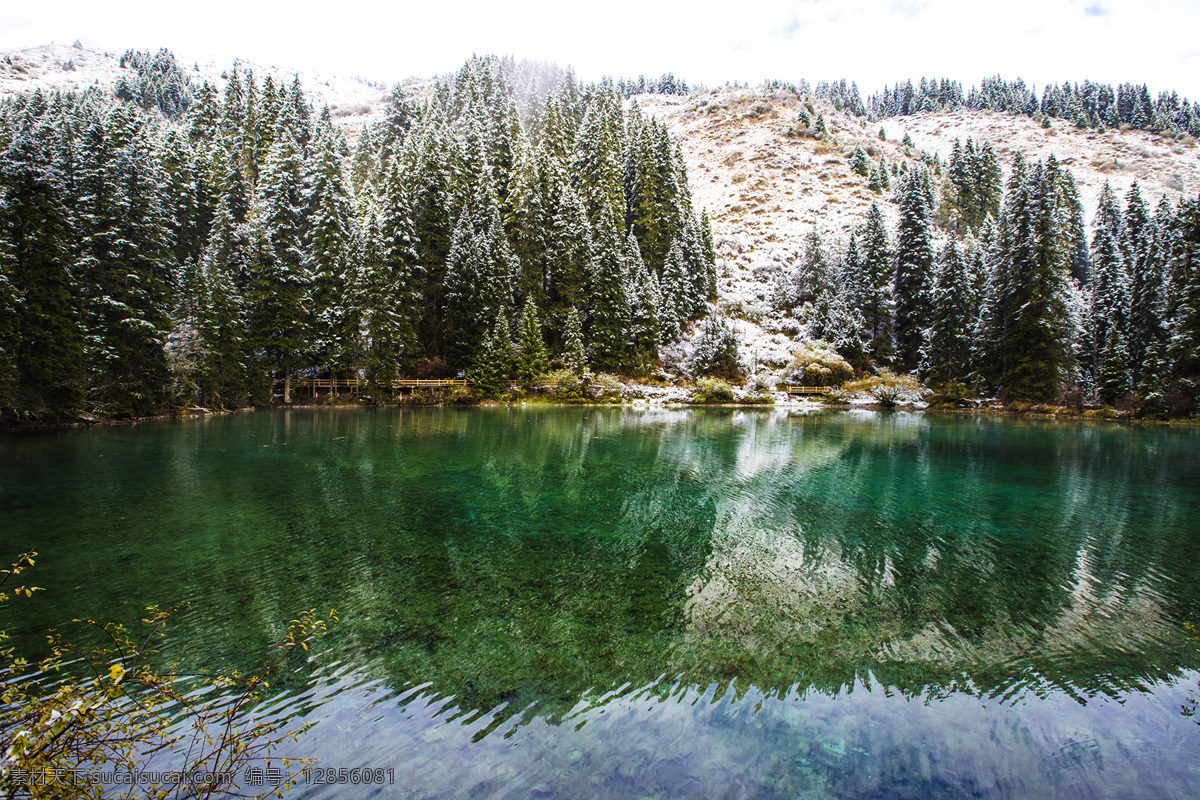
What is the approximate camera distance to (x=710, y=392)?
5056cm

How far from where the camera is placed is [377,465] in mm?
17859

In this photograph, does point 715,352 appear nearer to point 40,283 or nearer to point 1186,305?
point 1186,305

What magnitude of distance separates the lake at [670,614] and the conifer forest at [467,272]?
1638 cm

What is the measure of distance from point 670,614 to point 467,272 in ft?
144

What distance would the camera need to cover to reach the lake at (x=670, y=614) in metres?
4.84

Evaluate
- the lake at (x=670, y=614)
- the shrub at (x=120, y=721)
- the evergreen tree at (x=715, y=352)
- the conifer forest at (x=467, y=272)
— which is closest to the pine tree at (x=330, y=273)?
the conifer forest at (x=467, y=272)

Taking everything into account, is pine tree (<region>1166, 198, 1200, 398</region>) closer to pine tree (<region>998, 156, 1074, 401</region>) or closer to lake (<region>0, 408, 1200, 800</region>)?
pine tree (<region>998, 156, 1074, 401</region>)

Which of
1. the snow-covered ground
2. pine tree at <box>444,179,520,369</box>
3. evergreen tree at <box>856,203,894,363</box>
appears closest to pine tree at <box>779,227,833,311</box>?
the snow-covered ground

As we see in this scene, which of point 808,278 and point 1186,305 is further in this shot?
point 808,278

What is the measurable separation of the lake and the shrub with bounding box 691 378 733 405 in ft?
109

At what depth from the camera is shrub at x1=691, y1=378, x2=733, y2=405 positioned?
50.4 meters

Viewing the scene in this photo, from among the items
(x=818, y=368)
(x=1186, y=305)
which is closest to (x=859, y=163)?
(x=818, y=368)

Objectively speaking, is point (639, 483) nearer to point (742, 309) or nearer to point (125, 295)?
point (125, 295)

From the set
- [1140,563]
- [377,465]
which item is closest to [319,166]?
[377,465]
